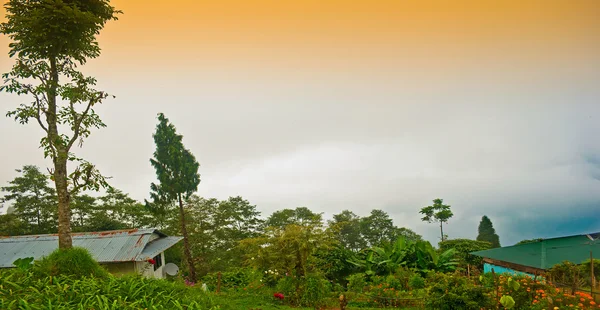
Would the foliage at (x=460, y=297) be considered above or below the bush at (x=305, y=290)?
above

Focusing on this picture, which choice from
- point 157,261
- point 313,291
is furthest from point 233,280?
point 313,291

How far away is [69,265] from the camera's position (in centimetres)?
745

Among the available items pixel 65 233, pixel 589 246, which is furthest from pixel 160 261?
pixel 589 246

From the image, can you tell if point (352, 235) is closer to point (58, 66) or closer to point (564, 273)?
point (564, 273)

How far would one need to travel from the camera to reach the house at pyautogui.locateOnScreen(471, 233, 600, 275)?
1209 cm

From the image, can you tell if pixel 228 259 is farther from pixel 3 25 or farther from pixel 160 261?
pixel 3 25

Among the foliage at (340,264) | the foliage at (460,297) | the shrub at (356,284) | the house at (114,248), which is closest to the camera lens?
the foliage at (460,297)

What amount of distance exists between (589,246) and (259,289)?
42.2 feet

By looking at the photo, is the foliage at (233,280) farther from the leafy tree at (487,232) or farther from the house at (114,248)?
the leafy tree at (487,232)

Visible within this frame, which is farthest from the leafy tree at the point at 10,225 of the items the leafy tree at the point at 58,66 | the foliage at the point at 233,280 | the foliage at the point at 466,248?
the foliage at the point at 466,248

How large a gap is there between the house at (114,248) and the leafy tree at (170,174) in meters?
1.84

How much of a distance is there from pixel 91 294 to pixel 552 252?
600 inches

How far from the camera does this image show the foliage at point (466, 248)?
21.0m

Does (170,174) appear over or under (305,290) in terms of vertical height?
over
